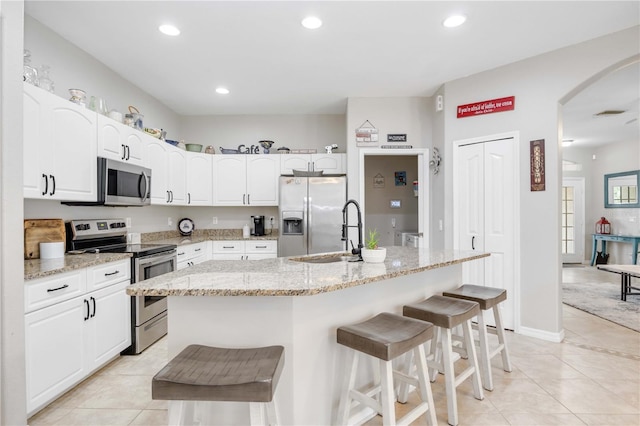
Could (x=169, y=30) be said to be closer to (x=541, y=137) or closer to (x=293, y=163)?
(x=293, y=163)

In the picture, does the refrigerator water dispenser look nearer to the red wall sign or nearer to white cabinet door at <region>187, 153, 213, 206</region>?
white cabinet door at <region>187, 153, 213, 206</region>

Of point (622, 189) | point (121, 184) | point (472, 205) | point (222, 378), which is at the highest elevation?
point (622, 189)

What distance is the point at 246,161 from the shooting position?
4746 millimetres

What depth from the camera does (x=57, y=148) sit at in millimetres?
2357

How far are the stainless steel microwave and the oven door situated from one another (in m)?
0.59

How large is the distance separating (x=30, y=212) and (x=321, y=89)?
309 centimetres

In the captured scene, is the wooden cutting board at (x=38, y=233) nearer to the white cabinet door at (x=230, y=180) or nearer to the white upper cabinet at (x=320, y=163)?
the white cabinet door at (x=230, y=180)

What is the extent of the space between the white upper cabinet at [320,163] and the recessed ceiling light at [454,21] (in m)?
2.24

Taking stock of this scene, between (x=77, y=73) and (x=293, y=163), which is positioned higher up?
(x=77, y=73)

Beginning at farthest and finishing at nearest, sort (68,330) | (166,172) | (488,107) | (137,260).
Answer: (166,172) < (488,107) < (137,260) < (68,330)

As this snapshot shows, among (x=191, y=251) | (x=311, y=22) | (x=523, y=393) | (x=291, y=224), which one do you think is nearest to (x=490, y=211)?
(x=523, y=393)

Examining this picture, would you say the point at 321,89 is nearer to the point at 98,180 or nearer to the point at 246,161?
the point at 246,161

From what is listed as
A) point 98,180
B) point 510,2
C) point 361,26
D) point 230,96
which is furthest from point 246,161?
point 510,2

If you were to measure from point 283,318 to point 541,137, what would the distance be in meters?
3.10
